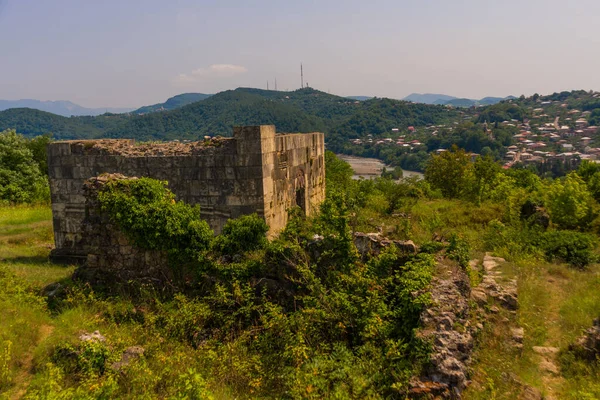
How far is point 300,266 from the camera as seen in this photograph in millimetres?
7031

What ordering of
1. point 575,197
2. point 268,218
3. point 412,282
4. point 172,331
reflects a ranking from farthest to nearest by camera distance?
point 575,197 < point 268,218 < point 172,331 < point 412,282

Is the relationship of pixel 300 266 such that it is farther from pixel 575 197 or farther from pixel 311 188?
pixel 575 197

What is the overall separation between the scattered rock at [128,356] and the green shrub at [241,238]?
226cm

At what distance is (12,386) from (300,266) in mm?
4147

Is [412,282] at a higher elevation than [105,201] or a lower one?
lower

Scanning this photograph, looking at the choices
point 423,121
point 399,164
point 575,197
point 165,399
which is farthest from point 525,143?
point 165,399

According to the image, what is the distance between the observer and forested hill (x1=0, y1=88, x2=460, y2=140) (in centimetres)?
10825

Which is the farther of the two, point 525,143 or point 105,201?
point 525,143

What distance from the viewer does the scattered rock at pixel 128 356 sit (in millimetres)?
5518

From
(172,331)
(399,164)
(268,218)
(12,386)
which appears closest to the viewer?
(12,386)

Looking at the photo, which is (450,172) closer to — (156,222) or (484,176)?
(484,176)

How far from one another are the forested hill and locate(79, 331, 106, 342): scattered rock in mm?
92173

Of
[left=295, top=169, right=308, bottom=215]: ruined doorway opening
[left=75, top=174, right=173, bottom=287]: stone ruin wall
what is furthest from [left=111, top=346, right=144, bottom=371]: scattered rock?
[left=295, top=169, right=308, bottom=215]: ruined doorway opening

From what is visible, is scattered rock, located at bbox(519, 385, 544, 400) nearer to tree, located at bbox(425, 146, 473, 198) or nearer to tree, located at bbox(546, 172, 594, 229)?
tree, located at bbox(546, 172, 594, 229)
